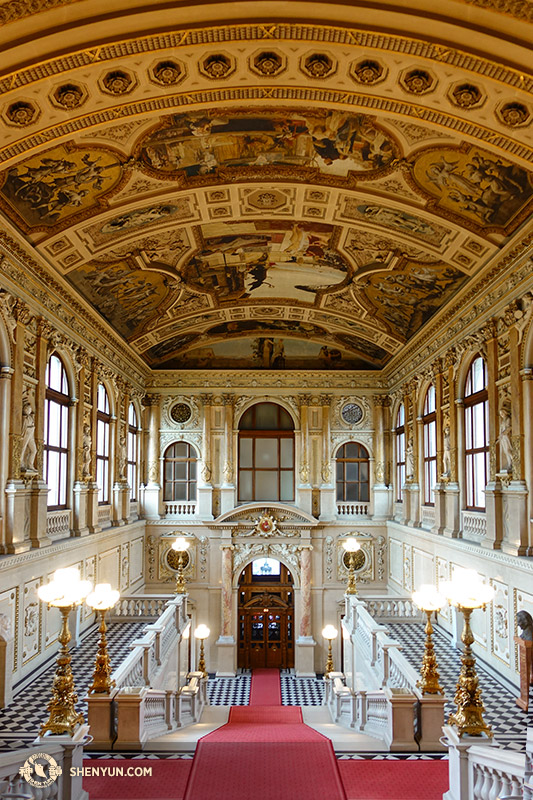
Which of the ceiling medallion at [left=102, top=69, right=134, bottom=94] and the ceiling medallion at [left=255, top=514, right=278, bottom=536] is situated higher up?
the ceiling medallion at [left=102, top=69, right=134, bottom=94]

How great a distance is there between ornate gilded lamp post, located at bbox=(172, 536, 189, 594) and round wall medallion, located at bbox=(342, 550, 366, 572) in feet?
18.4

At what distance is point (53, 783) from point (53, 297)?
9744 mm

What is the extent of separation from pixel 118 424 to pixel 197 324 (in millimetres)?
4159

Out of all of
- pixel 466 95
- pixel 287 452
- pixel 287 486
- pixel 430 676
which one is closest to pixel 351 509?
pixel 287 486

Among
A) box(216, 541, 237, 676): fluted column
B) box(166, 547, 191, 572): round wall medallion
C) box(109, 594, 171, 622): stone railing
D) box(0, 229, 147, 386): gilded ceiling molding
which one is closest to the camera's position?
box(0, 229, 147, 386): gilded ceiling molding

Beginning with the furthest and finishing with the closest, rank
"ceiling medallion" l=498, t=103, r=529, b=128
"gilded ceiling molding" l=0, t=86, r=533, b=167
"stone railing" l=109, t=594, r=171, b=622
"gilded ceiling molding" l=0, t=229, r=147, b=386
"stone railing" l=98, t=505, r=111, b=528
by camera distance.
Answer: "stone railing" l=98, t=505, r=111, b=528, "stone railing" l=109, t=594, r=171, b=622, "gilded ceiling molding" l=0, t=229, r=147, b=386, "gilded ceiling molding" l=0, t=86, r=533, b=167, "ceiling medallion" l=498, t=103, r=529, b=128

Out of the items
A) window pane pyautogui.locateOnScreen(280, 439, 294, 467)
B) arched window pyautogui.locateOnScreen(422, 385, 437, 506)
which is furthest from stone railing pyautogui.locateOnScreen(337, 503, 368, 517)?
arched window pyautogui.locateOnScreen(422, 385, 437, 506)

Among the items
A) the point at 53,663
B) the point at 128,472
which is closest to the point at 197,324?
the point at 128,472

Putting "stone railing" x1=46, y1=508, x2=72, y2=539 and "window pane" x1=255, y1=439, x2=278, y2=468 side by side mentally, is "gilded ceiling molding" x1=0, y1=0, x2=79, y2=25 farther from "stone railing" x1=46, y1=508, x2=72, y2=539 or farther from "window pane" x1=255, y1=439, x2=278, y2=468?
"window pane" x1=255, y1=439, x2=278, y2=468

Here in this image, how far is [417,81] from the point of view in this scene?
802 centimetres

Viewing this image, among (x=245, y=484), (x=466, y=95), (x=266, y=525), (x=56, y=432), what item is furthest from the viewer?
(x=245, y=484)

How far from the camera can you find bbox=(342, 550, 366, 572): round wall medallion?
926 inches

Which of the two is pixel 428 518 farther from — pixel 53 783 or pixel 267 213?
pixel 53 783

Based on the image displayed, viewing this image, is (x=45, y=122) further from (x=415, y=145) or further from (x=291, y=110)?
(x=415, y=145)
